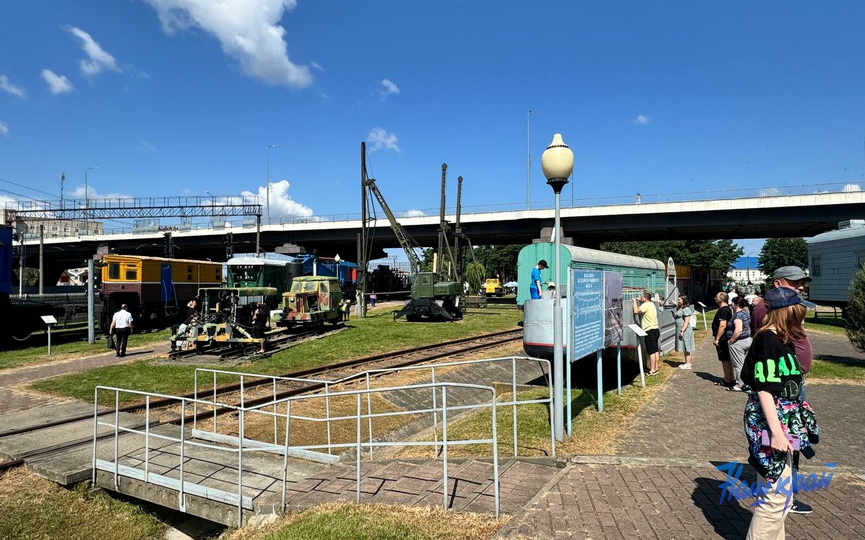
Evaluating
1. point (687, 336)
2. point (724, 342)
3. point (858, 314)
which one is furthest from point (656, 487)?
point (858, 314)

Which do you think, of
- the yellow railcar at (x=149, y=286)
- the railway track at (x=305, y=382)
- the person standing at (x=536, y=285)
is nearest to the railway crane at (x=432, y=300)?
the railway track at (x=305, y=382)

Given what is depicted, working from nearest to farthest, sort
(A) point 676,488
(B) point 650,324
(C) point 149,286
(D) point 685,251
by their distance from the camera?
1. (A) point 676,488
2. (B) point 650,324
3. (C) point 149,286
4. (D) point 685,251

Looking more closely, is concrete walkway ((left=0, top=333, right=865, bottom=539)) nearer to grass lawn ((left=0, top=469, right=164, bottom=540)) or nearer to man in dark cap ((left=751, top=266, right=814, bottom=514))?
man in dark cap ((left=751, top=266, right=814, bottom=514))

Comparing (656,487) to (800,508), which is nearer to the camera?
(800,508)

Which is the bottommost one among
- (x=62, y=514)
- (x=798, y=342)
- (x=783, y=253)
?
(x=62, y=514)

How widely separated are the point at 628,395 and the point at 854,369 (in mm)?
6072

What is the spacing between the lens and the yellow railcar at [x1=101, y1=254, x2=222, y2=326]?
69.1 ft

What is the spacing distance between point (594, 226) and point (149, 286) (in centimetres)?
2987

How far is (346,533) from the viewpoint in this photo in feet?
13.2

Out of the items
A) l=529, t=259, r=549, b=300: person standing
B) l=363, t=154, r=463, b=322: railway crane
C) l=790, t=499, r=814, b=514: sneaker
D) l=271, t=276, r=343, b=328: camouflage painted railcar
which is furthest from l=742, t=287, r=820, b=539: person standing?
l=363, t=154, r=463, b=322: railway crane

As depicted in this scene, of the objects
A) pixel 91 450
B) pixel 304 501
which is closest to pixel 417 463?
pixel 304 501

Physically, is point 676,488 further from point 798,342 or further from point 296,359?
point 296,359

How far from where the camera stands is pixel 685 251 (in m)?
63.9

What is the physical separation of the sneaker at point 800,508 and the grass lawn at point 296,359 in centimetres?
973
